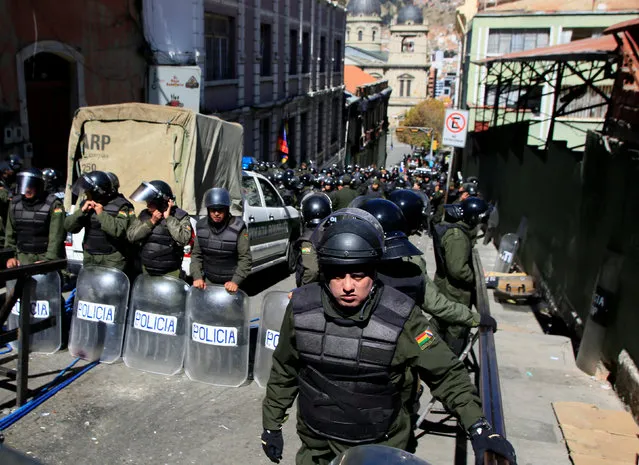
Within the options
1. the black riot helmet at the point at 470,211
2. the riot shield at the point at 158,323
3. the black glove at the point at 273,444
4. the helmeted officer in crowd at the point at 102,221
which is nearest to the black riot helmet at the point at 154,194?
the helmeted officer in crowd at the point at 102,221

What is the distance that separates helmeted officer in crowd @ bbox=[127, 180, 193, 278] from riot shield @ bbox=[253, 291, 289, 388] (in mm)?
1196

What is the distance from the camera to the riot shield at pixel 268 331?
5766 millimetres

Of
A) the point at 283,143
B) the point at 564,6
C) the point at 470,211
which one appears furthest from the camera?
the point at 564,6

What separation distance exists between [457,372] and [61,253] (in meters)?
5.42

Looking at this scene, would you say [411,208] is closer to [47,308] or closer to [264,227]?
[47,308]

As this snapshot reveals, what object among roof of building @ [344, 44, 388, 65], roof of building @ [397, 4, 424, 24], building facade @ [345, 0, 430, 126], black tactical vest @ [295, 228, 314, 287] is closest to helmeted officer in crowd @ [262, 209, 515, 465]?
black tactical vest @ [295, 228, 314, 287]

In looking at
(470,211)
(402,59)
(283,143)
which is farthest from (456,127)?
(402,59)

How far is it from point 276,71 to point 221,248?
20203 millimetres

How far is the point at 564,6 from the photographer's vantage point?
34219mm

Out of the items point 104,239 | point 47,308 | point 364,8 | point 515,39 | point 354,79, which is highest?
point 364,8

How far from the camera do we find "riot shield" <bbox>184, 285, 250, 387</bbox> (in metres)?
5.89

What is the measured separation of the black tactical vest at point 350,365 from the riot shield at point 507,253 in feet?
32.7

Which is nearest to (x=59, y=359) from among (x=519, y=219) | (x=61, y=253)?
(x=61, y=253)

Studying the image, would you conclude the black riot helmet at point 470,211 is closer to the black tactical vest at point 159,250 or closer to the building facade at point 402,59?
the black tactical vest at point 159,250
